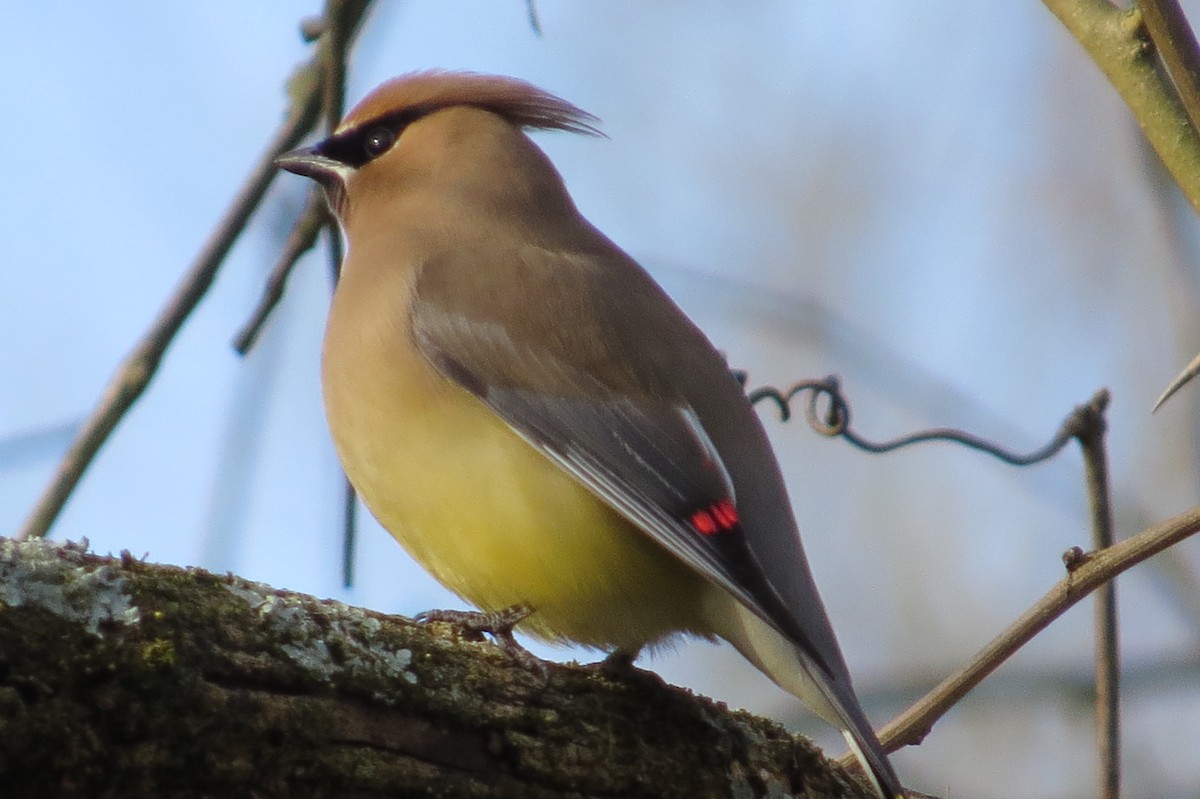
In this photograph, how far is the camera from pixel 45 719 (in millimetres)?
1970

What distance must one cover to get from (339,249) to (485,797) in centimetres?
198

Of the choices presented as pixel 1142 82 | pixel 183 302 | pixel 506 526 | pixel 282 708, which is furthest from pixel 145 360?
pixel 1142 82

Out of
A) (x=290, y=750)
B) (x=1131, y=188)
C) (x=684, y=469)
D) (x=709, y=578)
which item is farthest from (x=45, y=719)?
(x=1131, y=188)

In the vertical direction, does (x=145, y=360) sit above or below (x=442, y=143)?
below

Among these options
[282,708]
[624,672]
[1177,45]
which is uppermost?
[1177,45]

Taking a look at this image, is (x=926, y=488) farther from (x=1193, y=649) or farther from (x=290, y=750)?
(x=290, y=750)

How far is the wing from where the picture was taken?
297 centimetres

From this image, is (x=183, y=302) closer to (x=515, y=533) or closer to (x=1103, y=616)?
(x=515, y=533)

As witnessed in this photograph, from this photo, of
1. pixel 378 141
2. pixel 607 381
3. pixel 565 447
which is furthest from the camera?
pixel 378 141

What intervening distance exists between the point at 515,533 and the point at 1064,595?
99 cm

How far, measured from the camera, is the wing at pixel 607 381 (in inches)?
117

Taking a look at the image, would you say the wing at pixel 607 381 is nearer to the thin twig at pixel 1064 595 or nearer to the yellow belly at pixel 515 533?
the yellow belly at pixel 515 533

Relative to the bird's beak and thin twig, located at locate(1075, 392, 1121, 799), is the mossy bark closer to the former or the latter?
thin twig, located at locate(1075, 392, 1121, 799)

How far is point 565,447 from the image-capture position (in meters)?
3.15
